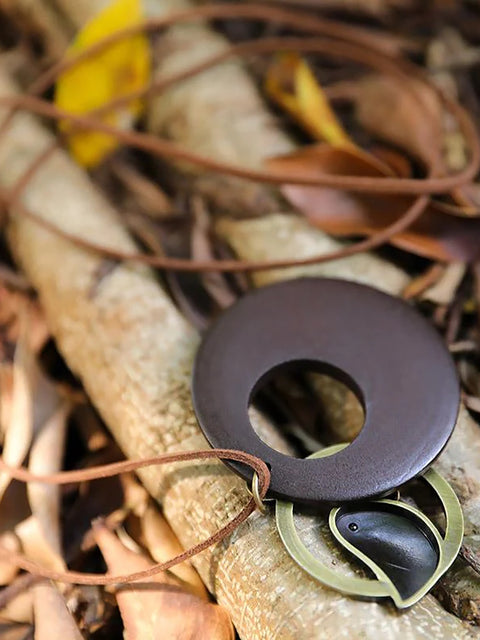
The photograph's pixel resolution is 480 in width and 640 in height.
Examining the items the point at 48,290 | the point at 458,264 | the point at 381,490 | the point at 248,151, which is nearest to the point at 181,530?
the point at 381,490

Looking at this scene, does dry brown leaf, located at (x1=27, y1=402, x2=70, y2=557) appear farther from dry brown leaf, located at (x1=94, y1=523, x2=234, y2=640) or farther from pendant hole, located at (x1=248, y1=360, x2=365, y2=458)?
pendant hole, located at (x1=248, y1=360, x2=365, y2=458)

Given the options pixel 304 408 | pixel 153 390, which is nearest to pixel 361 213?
pixel 304 408

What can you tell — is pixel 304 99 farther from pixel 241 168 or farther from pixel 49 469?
pixel 49 469

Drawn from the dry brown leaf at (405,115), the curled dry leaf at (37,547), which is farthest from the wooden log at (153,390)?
the dry brown leaf at (405,115)

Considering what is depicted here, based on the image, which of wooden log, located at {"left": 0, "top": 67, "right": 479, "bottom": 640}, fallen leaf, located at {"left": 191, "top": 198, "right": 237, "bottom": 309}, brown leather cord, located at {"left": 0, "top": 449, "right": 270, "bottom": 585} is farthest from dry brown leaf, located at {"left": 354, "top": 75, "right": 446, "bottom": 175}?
brown leather cord, located at {"left": 0, "top": 449, "right": 270, "bottom": 585}

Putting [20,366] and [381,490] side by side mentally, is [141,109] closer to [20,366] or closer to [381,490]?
[20,366]

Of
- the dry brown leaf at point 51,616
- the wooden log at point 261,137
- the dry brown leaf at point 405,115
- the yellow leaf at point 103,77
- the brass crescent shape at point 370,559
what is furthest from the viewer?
the yellow leaf at point 103,77

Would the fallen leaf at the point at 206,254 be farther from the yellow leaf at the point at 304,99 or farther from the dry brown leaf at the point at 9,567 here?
the dry brown leaf at the point at 9,567
